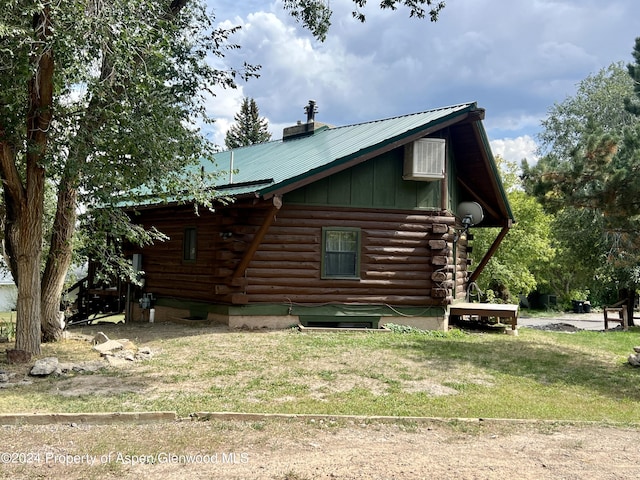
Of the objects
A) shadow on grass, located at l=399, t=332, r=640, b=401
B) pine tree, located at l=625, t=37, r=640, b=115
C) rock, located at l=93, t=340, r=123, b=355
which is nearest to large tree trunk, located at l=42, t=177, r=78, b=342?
rock, located at l=93, t=340, r=123, b=355

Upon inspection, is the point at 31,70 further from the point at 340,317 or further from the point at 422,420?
the point at 340,317

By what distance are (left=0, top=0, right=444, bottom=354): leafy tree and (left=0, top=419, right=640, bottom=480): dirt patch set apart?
4542 mm

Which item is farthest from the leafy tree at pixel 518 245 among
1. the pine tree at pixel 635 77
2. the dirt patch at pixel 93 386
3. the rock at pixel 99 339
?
the dirt patch at pixel 93 386

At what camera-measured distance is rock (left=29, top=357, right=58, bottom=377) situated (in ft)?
27.8

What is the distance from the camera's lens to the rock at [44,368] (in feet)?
27.8

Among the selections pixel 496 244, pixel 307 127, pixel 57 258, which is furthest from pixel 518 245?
pixel 57 258

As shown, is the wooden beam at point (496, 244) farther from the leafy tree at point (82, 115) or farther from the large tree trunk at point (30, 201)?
the large tree trunk at point (30, 201)

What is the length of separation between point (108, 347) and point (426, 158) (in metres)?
8.69

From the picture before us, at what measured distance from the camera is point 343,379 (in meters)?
8.84

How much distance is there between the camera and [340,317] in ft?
47.9

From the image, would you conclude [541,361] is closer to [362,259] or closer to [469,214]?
[362,259]

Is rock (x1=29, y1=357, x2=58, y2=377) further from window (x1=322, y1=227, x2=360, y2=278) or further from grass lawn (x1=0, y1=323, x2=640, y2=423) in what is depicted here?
window (x1=322, y1=227, x2=360, y2=278)

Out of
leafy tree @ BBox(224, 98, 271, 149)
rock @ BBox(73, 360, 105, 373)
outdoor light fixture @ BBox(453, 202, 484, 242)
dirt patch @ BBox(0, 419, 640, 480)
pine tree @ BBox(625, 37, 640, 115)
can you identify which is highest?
leafy tree @ BBox(224, 98, 271, 149)

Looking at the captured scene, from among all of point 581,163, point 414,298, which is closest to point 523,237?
point 414,298
